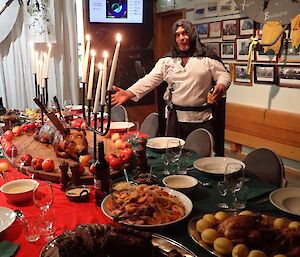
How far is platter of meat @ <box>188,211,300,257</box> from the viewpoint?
3.42 feet

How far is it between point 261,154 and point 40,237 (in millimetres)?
1266

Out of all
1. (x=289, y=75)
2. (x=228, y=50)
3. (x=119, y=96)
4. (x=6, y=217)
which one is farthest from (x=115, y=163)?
(x=228, y=50)

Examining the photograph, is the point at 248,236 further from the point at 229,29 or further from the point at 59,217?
the point at 229,29

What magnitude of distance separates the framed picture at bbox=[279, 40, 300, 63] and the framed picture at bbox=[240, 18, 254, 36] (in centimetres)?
50

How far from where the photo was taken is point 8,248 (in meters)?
1.18

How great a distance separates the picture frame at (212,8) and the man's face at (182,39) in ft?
5.76

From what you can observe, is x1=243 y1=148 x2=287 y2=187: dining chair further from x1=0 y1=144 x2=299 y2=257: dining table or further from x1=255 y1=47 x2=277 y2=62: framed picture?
x1=255 y1=47 x2=277 y2=62: framed picture

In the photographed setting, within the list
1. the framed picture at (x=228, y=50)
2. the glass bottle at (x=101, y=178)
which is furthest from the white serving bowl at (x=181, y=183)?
the framed picture at (x=228, y=50)

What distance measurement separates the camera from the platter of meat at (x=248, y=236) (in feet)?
3.42

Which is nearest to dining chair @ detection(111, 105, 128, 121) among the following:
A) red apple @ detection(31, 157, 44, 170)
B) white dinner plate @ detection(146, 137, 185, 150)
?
white dinner plate @ detection(146, 137, 185, 150)

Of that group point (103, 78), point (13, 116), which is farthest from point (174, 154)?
point (13, 116)

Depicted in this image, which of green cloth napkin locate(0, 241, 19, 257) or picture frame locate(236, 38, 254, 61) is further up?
picture frame locate(236, 38, 254, 61)

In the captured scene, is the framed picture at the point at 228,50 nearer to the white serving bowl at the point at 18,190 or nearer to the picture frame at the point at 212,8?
the picture frame at the point at 212,8

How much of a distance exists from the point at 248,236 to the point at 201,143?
1387 millimetres
